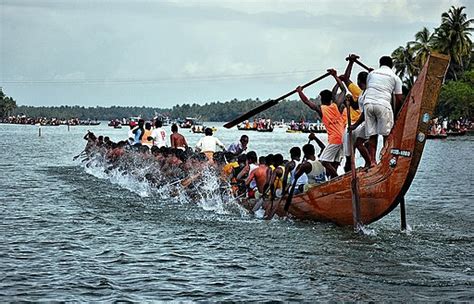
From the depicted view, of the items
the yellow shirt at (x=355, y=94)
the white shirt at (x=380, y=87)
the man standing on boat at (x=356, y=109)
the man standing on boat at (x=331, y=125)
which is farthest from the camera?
the man standing on boat at (x=331, y=125)

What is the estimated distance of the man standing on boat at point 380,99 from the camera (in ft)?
43.7

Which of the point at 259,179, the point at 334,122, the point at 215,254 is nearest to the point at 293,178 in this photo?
the point at 259,179

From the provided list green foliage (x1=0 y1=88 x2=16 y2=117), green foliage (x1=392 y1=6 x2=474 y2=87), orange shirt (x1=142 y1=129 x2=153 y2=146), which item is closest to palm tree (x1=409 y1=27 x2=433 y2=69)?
green foliage (x1=392 y1=6 x2=474 y2=87)

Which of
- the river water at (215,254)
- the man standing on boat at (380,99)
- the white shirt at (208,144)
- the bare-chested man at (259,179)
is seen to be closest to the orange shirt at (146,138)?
the white shirt at (208,144)

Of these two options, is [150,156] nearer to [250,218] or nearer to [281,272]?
[250,218]

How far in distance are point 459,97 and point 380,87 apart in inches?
2593

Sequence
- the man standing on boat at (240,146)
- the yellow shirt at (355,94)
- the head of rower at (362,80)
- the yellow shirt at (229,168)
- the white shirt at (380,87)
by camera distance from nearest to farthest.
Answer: the white shirt at (380,87) → the head of rower at (362,80) → the yellow shirt at (355,94) → the yellow shirt at (229,168) → the man standing on boat at (240,146)

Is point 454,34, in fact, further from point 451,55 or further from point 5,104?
point 5,104

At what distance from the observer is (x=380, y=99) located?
1331 centimetres

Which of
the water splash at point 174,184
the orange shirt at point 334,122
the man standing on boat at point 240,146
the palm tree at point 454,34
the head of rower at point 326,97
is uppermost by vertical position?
the palm tree at point 454,34

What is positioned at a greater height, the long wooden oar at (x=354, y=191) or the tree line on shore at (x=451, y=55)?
the tree line on shore at (x=451, y=55)

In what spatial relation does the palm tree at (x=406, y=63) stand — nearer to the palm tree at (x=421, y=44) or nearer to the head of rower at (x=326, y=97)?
the palm tree at (x=421, y=44)

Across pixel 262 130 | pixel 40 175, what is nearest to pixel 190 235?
pixel 40 175

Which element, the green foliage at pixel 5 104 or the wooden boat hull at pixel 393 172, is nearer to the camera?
the wooden boat hull at pixel 393 172
